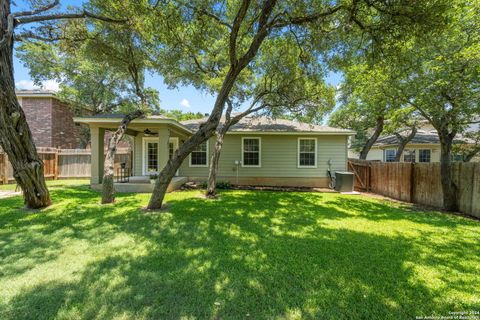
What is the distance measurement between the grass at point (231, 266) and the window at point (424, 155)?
1353 cm

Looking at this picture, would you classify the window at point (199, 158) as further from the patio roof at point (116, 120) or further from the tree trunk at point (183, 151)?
the tree trunk at point (183, 151)

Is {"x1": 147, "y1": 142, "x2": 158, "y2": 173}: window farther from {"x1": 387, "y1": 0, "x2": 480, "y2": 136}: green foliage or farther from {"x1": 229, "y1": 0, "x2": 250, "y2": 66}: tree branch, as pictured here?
{"x1": 387, "y1": 0, "x2": 480, "y2": 136}: green foliage

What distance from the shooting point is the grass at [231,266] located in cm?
234

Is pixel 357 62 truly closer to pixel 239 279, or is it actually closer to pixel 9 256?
pixel 239 279

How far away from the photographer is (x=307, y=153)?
465 inches

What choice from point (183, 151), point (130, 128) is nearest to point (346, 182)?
point (183, 151)

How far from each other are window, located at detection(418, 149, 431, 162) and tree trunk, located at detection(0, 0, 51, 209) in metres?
21.3

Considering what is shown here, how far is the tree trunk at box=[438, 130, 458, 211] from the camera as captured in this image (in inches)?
271

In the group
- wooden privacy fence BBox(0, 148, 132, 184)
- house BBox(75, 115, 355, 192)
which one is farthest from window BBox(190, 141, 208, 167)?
wooden privacy fence BBox(0, 148, 132, 184)

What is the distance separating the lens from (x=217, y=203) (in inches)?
289

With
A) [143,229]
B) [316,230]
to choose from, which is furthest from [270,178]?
[143,229]

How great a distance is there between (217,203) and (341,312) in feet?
17.5

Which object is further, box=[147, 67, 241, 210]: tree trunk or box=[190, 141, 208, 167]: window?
box=[190, 141, 208, 167]: window

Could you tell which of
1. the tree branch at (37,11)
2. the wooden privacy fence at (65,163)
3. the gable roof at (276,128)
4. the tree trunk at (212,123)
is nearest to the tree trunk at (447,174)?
the gable roof at (276,128)
